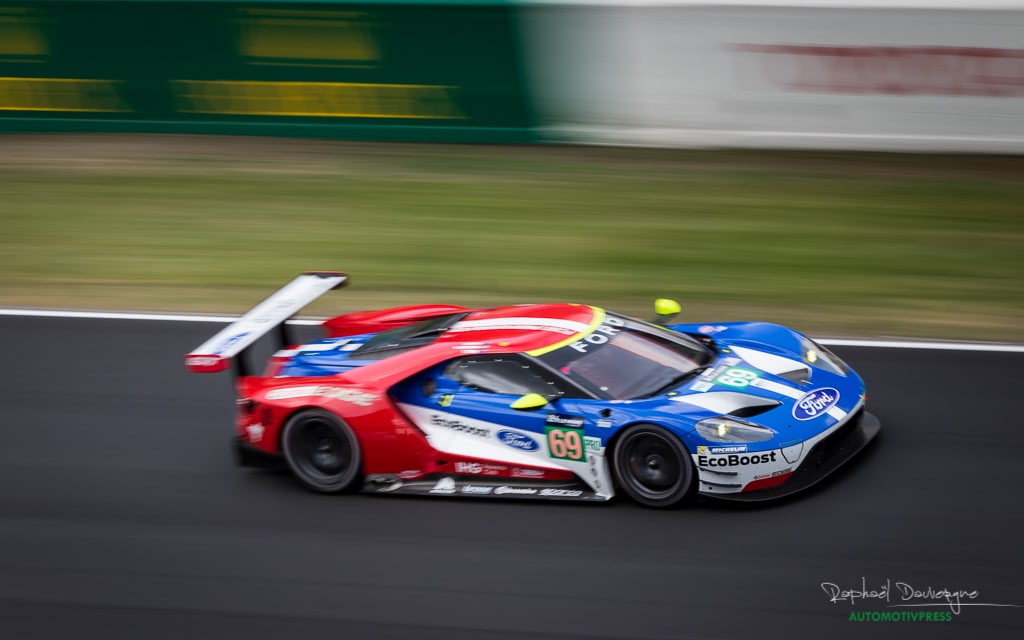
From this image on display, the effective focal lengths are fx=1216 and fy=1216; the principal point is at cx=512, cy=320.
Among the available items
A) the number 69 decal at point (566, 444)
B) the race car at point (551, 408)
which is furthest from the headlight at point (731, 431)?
the number 69 decal at point (566, 444)

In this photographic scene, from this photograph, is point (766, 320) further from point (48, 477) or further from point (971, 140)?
point (48, 477)

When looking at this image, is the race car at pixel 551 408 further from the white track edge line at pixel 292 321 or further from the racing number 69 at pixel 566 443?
the white track edge line at pixel 292 321

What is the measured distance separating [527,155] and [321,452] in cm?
766

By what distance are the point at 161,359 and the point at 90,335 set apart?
40.9 inches

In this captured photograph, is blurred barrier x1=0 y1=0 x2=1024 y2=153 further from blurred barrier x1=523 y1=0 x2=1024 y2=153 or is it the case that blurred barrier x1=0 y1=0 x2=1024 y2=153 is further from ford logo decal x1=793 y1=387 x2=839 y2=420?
ford logo decal x1=793 y1=387 x2=839 y2=420

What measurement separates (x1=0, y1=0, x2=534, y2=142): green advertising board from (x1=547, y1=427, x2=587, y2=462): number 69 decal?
8.17 metres

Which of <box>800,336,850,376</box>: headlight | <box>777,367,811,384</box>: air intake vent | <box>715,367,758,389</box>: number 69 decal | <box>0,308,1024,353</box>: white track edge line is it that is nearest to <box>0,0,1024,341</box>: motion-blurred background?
<box>0,308,1024,353</box>: white track edge line

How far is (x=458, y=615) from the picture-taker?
21.5 feet

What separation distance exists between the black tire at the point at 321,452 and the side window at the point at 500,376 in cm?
84

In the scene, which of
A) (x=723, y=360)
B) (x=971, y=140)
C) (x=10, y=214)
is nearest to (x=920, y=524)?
(x=723, y=360)

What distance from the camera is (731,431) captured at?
22.7 feet

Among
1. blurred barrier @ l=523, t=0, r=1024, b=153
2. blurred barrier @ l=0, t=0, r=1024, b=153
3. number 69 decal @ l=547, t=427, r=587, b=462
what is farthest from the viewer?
blurred barrier @ l=0, t=0, r=1024, b=153

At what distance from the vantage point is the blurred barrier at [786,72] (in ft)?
43.0

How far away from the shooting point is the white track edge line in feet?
32.4
